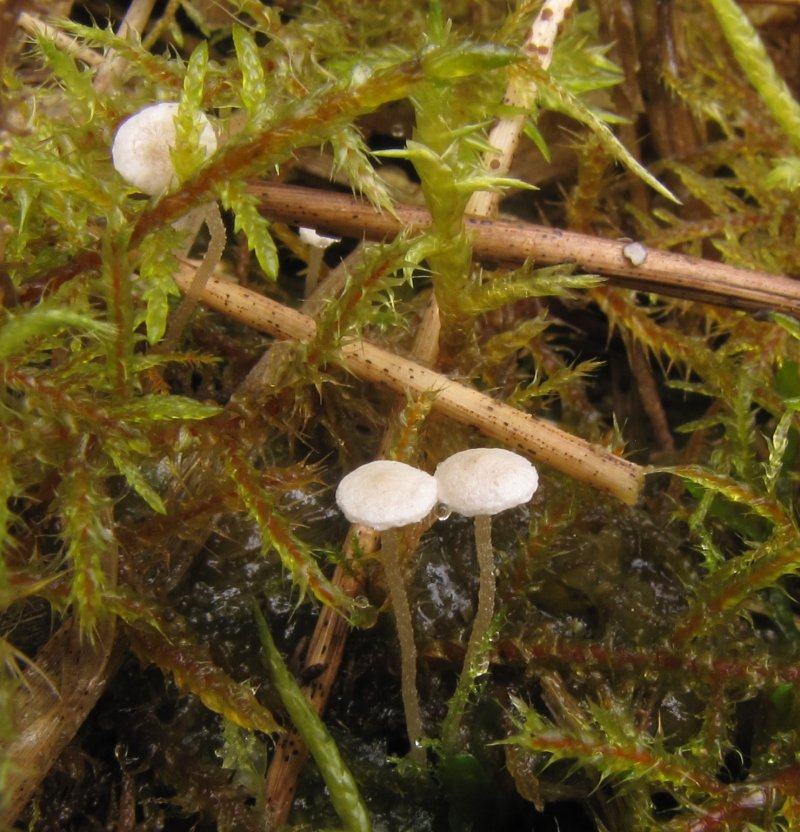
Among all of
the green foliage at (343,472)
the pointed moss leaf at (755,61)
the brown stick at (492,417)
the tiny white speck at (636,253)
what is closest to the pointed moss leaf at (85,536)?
the green foliage at (343,472)

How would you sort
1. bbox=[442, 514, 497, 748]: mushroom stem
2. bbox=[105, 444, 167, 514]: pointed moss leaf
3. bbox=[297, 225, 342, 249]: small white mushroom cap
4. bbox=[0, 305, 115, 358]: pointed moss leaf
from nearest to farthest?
bbox=[0, 305, 115, 358]: pointed moss leaf < bbox=[105, 444, 167, 514]: pointed moss leaf < bbox=[442, 514, 497, 748]: mushroom stem < bbox=[297, 225, 342, 249]: small white mushroom cap

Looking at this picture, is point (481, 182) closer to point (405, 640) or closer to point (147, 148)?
point (147, 148)

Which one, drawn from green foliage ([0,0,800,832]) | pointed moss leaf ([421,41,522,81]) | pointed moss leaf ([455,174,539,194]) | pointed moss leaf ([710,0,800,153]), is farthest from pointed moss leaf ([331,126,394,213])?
pointed moss leaf ([710,0,800,153])

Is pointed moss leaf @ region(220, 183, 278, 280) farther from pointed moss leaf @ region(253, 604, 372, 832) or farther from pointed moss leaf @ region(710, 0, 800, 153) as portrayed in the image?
pointed moss leaf @ region(710, 0, 800, 153)

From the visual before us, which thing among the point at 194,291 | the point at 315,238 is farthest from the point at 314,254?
the point at 194,291

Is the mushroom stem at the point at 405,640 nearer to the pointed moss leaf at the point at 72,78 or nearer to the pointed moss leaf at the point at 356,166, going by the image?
the pointed moss leaf at the point at 356,166

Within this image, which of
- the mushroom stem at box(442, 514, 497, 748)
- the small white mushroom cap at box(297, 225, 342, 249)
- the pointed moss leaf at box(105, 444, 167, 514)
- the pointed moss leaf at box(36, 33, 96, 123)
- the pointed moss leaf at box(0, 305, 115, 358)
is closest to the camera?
the pointed moss leaf at box(0, 305, 115, 358)
